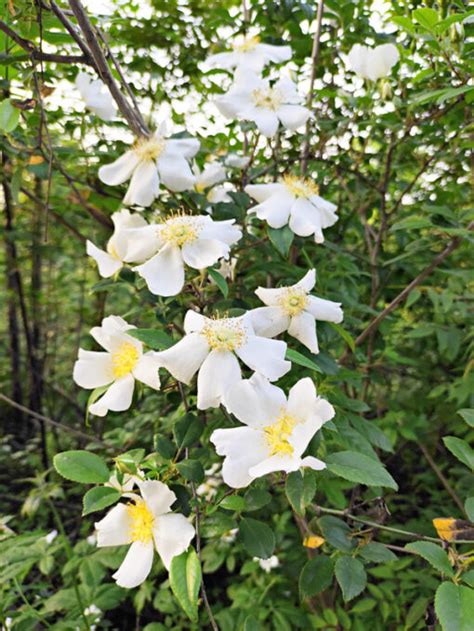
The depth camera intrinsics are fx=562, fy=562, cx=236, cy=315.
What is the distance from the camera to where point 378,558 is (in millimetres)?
729

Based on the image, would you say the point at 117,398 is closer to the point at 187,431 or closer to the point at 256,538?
the point at 187,431

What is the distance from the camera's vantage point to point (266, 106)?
3.20 feet

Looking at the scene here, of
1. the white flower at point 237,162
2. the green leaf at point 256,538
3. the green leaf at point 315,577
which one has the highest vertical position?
the white flower at point 237,162

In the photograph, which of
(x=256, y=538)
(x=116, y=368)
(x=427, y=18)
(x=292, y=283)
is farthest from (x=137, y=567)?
(x=427, y=18)

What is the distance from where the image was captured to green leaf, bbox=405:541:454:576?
59cm

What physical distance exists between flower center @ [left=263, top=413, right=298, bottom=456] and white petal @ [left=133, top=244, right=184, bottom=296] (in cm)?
21

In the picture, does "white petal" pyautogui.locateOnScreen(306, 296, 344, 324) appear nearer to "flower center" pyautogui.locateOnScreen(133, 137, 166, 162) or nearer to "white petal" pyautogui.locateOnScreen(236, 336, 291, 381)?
"white petal" pyautogui.locateOnScreen(236, 336, 291, 381)

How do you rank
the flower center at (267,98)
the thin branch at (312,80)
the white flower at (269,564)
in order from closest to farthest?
the flower center at (267,98) < the thin branch at (312,80) < the white flower at (269,564)

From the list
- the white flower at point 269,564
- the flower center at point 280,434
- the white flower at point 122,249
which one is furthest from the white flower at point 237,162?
the white flower at point 269,564

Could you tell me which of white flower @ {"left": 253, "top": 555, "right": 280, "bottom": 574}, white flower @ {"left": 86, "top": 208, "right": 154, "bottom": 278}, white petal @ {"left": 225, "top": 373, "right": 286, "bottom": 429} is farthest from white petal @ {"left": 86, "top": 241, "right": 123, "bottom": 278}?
white flower @ {"left": 253, "top": 555, "right": 280, "bottom": 574}

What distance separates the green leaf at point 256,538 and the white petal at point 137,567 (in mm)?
115

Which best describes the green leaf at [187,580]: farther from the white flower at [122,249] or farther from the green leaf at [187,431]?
the white flower at [122,249]

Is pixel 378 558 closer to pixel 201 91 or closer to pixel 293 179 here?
pixel 293 179

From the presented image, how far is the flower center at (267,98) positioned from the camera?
98cm
